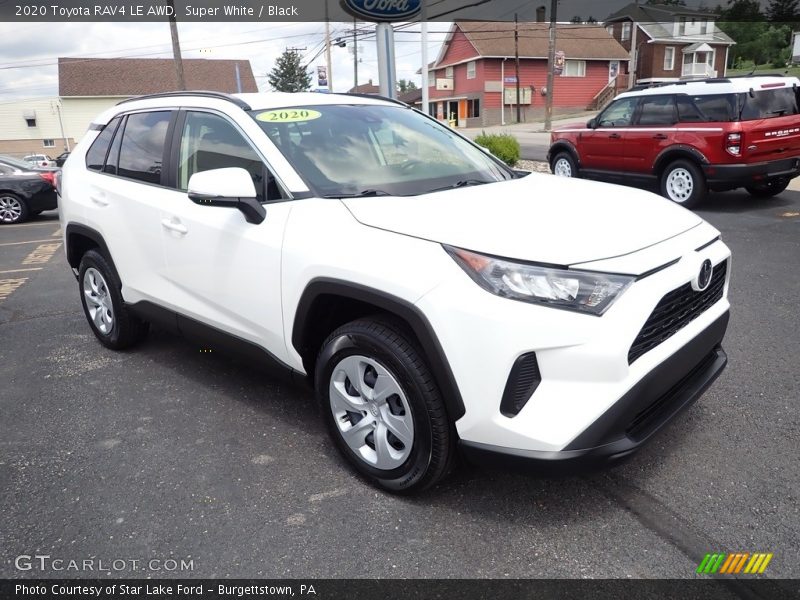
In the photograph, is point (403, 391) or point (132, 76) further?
point (132, 76)

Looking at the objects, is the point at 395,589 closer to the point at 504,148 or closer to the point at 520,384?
the point at 520,384

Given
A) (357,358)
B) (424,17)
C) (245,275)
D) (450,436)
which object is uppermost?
(424,17)

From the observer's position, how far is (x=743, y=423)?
3.36m

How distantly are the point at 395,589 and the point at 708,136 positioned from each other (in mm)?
8929

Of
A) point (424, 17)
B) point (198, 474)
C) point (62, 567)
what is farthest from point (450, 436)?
point (424, 17)

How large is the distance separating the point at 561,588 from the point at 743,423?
66.0 inches

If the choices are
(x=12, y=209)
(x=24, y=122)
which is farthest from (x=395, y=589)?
(x=24, y=122)

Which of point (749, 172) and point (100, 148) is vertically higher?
point (100, 148)

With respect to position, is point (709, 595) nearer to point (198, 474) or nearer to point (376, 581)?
point (376, 581)

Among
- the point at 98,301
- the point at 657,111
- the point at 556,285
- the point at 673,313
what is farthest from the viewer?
the point at 657,111

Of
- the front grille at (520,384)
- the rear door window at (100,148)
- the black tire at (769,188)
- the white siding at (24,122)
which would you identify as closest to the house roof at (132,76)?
the white siding at (24,122)

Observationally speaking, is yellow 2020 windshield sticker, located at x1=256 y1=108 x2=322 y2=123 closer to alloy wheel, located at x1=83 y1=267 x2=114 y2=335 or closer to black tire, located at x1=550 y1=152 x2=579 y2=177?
alloy wheel, located at x1=83 y1=267 x2=114 y2=335

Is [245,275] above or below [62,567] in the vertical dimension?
above

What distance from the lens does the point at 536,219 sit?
2.62m
